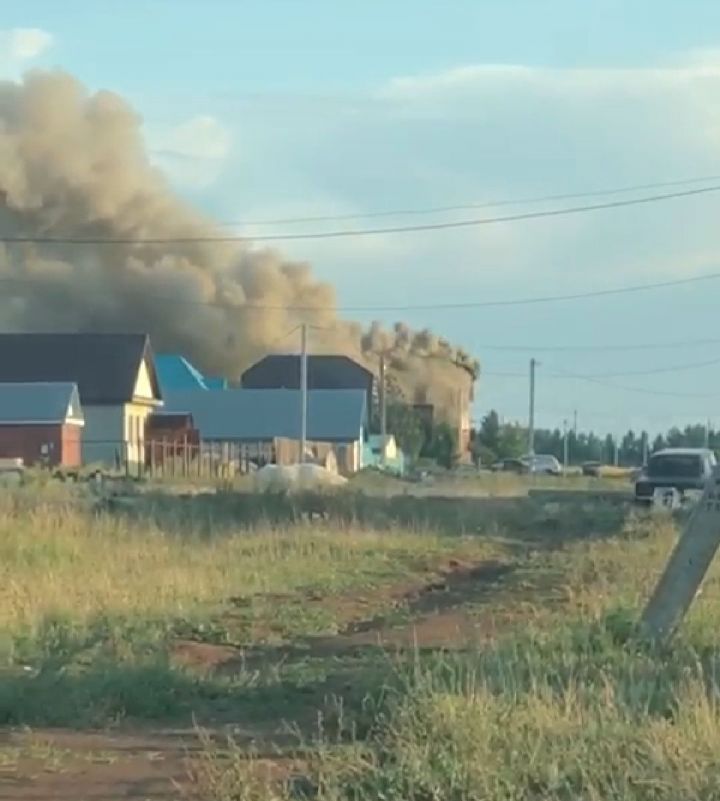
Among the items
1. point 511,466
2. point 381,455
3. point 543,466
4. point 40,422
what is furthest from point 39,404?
point 511,466

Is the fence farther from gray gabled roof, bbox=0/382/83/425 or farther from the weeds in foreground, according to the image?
the weeds in foreground

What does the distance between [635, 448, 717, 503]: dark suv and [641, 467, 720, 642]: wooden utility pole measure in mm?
22741

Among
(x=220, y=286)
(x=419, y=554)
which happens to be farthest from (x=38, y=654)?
(x=220, y=286)

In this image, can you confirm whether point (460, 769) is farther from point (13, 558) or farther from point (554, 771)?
point (13, 558)

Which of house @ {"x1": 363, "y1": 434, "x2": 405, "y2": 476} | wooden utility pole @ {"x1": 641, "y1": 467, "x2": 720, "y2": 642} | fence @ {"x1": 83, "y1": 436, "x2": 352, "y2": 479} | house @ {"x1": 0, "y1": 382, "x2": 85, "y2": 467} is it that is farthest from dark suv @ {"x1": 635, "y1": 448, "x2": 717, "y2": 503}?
house @ {"x1": 363, "y1": 434, "x2": 405, "y2": 476}

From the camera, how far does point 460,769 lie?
8008mm

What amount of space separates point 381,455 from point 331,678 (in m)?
75.8

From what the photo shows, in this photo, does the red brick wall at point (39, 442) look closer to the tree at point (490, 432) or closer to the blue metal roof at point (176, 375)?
the blue metal roof at point (176, 375)

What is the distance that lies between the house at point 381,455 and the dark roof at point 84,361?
1554 centimetres

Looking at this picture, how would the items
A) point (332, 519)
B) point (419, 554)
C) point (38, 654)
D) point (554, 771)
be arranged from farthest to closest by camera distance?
point (332, 519)
point (419, 554)
point (38, 654)
point (554, 771)

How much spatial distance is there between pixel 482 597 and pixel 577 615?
16.2ft

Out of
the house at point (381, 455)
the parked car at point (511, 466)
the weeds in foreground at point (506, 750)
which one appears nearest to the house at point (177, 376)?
the house at point (381, 455)

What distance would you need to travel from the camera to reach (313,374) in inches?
3841

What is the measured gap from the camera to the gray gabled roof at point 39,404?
213 ft
